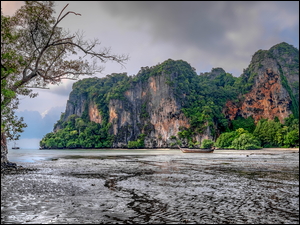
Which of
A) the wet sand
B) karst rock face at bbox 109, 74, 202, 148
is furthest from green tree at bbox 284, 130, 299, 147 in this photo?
the wet sand

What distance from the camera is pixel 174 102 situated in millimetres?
125250

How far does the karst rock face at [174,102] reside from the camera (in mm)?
121000

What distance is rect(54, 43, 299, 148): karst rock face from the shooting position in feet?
397

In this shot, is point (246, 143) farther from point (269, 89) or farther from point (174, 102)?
point (269, 89)

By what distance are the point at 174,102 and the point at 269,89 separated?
4902 centimetres

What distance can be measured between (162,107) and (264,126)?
5211 cm

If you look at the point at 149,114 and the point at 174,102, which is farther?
the point at 149,114

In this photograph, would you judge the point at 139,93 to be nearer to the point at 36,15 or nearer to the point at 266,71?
the point at 266,71

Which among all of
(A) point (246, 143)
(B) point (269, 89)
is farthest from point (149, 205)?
(B) point (269, 89)

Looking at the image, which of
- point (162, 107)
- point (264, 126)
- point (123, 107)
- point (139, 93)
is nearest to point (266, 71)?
point (264, 126)

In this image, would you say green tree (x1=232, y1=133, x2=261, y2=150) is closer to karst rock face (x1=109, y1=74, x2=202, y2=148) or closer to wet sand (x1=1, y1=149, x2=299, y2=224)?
karst rock face (x1=109, y1=74, x2=202, y2=148)

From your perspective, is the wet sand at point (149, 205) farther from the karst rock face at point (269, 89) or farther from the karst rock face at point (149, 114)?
the karst rock face at point (269, 89)

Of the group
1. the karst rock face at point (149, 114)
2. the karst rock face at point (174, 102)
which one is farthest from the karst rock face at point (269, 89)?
the karst rock face at point (149, 114)

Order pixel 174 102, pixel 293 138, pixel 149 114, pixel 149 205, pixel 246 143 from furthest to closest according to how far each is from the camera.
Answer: pixel 149 114, pixel 174 102, pixel 246 143, pixel 293 138, pixel 149 205
